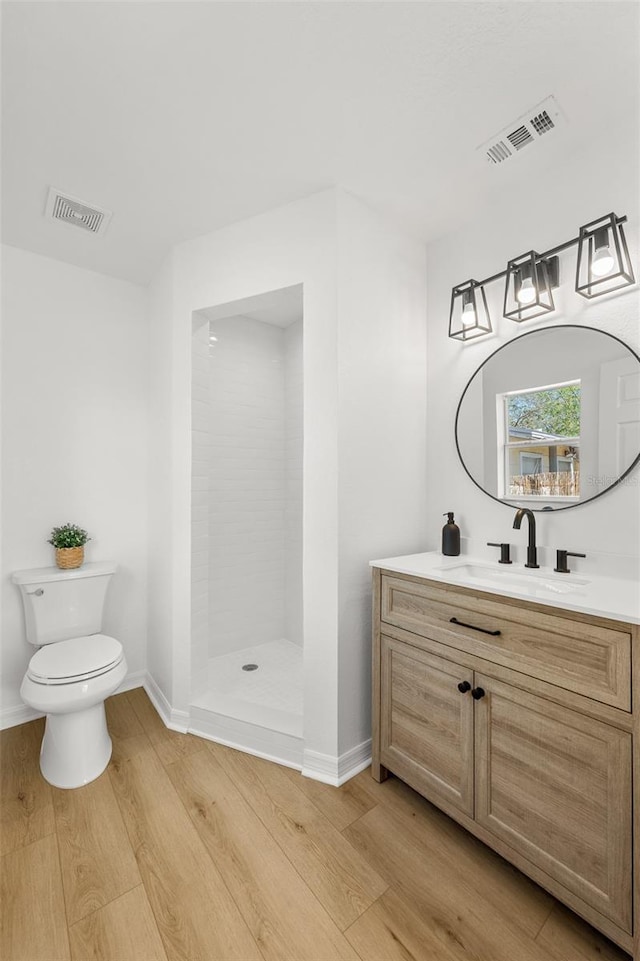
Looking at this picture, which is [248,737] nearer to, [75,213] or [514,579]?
[514,579]

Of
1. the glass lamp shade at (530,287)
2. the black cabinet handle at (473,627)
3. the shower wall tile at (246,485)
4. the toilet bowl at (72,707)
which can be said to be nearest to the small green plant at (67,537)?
the toilet bowl at (72,707)

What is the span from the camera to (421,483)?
2234 mm

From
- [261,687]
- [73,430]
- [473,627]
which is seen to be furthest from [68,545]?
[473,627]

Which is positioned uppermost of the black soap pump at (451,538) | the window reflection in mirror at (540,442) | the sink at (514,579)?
the window reflection in mirror at (540,442)

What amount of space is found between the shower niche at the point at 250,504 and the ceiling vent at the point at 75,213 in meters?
0.65

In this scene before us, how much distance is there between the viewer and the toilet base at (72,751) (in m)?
1.83

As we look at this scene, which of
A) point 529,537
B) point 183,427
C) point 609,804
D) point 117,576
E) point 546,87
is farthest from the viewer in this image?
point 117,576

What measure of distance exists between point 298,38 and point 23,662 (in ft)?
9.78

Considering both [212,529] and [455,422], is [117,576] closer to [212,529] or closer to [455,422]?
[212,529]

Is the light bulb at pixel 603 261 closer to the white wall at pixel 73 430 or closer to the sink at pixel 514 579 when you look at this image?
the sink at pixel 514 579

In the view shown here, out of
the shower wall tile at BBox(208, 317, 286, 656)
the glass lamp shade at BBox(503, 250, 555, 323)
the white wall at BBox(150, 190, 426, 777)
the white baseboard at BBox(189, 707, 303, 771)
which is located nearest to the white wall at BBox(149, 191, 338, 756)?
the white wall at BBox(150, 190, 426, 777)

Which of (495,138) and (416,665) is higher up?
Answer: (495,138)

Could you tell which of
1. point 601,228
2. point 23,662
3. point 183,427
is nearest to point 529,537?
point 601,228

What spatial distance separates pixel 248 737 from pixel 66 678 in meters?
0.85
